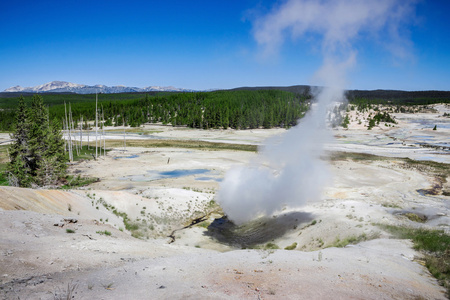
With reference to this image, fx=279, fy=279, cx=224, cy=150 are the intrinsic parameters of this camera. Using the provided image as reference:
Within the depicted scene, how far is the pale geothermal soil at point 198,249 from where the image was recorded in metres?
8.37

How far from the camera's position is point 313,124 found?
25.7 meters

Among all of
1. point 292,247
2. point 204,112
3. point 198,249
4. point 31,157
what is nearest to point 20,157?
point 31,157

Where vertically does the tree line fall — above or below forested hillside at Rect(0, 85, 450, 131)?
below

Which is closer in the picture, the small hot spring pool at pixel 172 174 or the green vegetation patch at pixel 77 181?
the green vegetation patch at pixel 77 181

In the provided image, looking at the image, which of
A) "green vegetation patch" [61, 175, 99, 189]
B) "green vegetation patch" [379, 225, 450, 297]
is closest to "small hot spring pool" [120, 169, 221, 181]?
"green vegetation patch" [61, 175, 99, 189]

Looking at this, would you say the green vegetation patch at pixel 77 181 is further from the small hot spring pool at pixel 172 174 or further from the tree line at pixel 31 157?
the small hot spring pool at pixel 172 174

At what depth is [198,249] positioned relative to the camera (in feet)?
54.9

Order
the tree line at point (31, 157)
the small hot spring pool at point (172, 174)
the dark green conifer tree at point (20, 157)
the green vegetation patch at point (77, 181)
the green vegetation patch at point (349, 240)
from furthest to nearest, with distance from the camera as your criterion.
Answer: the small hot spring pool at point (172, 174), the green vegetation patch at point (77, 181), the tree line at point (31, 157), the dark green conifer tree at point (20, 157), the green vegetation patch at point (349, 240)

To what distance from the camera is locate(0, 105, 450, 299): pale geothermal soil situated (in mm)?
8367

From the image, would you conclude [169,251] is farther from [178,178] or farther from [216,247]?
[178,178]

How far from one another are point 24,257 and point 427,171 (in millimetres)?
53504

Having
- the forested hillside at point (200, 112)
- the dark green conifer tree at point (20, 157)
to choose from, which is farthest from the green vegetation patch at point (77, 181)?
the forested hillside at point (200, 112)

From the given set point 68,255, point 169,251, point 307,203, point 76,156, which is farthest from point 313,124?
point 76,156

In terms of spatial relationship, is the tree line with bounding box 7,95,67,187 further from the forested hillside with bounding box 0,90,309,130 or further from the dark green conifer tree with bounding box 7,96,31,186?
the forested hillside with bounding box 0,90,309,130
